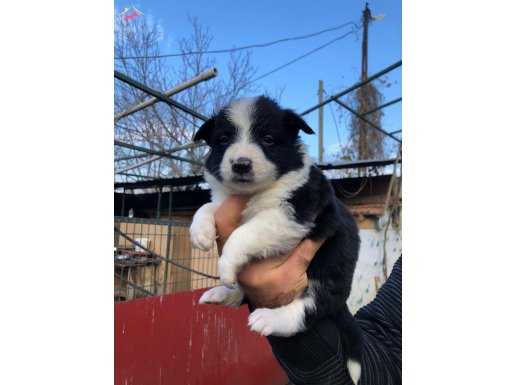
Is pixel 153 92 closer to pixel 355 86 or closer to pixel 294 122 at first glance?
pixel 294 122

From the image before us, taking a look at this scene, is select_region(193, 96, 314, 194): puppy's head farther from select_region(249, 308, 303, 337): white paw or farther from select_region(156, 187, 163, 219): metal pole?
select_region(156, 187, 163, 219): metal pole

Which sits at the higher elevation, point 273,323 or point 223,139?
point 223,139

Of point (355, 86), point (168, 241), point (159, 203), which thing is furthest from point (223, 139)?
point (168, 241)

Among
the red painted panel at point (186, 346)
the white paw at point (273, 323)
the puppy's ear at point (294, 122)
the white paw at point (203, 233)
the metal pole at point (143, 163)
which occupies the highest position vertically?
the puppy's ear at point (294, 122)

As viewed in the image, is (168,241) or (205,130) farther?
(168,241)

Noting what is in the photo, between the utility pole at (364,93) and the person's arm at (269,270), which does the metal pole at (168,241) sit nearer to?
the person's arm at (269,270)

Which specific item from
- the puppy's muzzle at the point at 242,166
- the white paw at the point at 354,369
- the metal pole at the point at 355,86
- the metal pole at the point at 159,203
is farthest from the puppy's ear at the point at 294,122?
the metal pole at the point at 159,203
